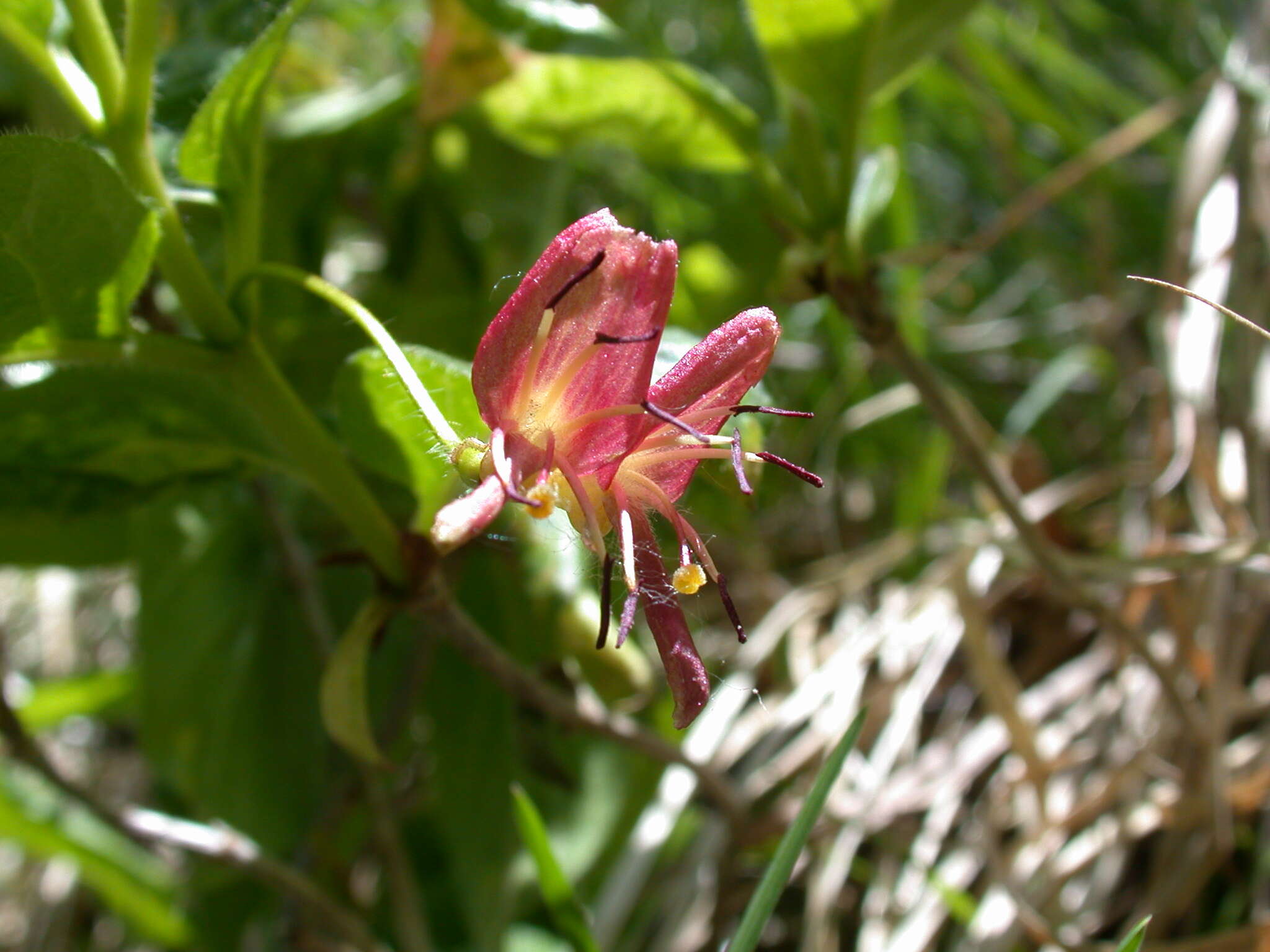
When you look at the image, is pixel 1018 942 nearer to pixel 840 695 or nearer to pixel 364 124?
pixel 840 695

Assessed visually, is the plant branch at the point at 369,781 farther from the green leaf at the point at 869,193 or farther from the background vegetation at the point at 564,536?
the green leaf at the point at 869,193

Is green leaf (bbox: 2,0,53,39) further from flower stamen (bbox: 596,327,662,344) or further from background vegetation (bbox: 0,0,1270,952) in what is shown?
flower stamen (bbox: 596,327,662,344)

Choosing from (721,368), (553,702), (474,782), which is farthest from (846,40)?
(474,782)

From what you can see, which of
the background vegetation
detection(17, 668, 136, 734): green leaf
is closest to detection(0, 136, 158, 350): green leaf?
the background vegetation

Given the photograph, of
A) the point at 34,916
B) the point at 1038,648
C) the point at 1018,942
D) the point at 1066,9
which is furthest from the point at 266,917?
the point at 1066,9

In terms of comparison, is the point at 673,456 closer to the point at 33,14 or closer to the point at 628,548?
the point at 628,548

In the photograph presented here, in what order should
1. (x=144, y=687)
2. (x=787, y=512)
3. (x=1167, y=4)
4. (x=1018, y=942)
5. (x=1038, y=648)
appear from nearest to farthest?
(x=1018, y=942) < (x=144, y=687) < (x=1038, y=648) < (x=787, y=512) < (x=1167, y=4)
